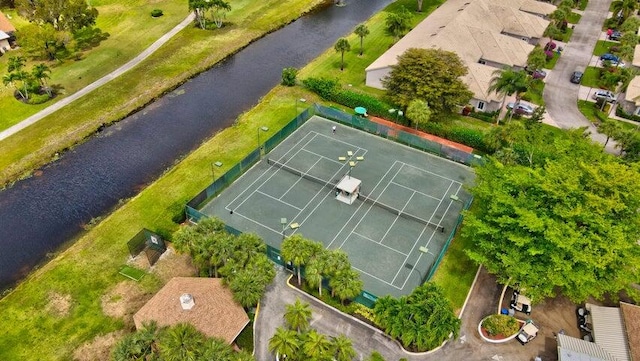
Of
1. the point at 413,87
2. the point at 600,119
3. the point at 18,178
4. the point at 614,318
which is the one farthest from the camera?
the point at 600,119

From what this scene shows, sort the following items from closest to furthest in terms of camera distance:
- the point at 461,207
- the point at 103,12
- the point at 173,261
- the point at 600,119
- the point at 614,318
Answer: the point at 614,318, the point at 173,261, the point at 461,207, the point at 600,119, the point at 103,12

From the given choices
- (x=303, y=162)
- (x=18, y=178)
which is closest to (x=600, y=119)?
(x=303, y=162)

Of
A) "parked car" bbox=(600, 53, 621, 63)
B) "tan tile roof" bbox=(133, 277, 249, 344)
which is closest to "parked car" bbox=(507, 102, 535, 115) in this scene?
"parked car" bbox=(600, 53, 621, 63)

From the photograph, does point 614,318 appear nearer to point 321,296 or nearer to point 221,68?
point 321,296

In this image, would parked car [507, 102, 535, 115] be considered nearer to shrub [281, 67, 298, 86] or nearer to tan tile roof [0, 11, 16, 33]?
shrub [281, 67, 298, 86]

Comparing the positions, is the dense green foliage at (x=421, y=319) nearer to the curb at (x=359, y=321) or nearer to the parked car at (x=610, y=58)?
the curb at (x=359, y=321)

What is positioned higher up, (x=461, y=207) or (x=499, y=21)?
(x=499, y=21)

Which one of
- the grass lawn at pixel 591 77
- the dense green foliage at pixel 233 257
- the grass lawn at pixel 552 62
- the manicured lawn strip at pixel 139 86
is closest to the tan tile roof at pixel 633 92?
the grass lawn at pixel 591 77
